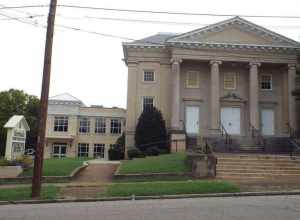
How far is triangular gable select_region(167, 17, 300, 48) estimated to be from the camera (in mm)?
34219

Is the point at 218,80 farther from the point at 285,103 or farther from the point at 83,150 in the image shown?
the point at 83,150

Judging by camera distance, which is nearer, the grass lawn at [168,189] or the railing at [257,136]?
the grass lawn at [168,189]

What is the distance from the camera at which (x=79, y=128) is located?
53438 mm

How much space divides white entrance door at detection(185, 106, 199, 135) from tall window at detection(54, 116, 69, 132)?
72.5 feet

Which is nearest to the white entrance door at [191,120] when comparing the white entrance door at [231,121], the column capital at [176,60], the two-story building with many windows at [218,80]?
the two-story building with many windows at [218,80]

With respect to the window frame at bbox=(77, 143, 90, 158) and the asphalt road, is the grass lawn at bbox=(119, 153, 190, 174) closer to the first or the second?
the asphalt road

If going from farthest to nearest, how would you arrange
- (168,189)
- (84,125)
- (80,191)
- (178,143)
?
(84,125), (178,143), (80,191), (168,189)

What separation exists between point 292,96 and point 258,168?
14.9 meters

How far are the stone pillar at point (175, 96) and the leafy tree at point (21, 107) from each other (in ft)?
99.8

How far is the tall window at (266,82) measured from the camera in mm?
36344

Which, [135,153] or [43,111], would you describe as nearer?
[43,111]

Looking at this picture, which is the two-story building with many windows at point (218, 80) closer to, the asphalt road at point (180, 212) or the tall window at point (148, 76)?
the tall window at point (148, 76)

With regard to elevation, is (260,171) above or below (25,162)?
below

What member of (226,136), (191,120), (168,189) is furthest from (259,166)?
(191,120)
